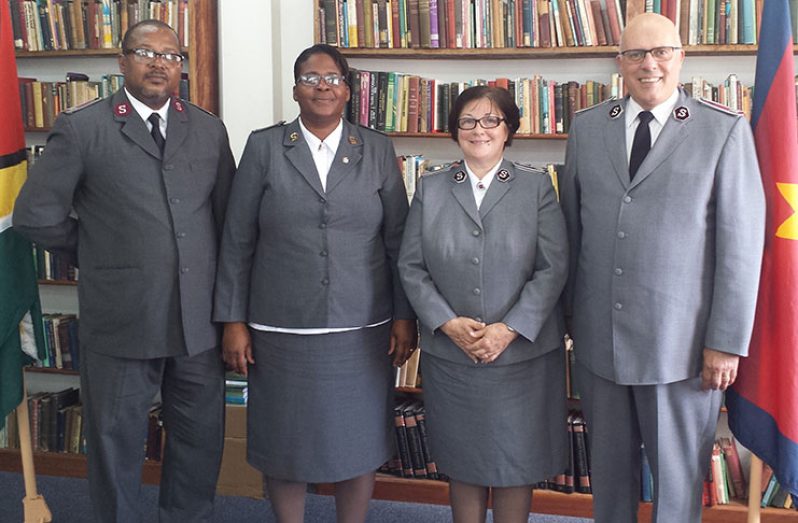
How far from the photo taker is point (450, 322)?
7.06 feet

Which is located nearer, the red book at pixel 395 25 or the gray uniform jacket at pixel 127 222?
the gray uniform jacket at pixel 127 222

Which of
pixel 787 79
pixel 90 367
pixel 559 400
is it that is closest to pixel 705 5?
pixel 787 79

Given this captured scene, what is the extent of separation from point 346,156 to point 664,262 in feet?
3.13

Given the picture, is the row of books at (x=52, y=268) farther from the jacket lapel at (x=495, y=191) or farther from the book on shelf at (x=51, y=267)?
the jacket lapel at (x=495, y=191)

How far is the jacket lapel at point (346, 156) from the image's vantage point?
2301mm

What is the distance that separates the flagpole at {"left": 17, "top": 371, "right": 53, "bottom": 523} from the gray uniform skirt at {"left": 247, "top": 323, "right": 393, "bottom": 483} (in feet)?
3.01

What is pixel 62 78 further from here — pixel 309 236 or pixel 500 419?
pixel 500 419

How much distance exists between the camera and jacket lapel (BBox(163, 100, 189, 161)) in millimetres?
2320

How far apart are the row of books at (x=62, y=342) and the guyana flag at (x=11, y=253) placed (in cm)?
75

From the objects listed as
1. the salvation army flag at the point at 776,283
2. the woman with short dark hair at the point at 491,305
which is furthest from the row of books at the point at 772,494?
the woman with short dark hair at the point at 491,305

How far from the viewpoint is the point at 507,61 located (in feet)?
10.6

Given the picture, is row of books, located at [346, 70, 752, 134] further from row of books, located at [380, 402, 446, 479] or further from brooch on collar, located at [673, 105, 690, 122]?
row of books, located at [380, 402, 446, 479]

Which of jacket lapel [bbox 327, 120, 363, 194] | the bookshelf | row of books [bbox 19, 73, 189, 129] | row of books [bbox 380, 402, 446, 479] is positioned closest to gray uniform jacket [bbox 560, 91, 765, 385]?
jacket lapel [bbox 327, 120, 363, 194]

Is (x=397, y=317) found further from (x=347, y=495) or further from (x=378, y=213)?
(x=347, y=495)
